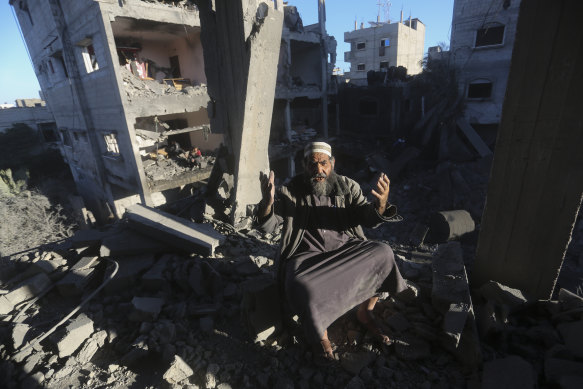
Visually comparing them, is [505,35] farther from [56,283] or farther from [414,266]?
[56,283]

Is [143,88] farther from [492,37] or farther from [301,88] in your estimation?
[492,37]

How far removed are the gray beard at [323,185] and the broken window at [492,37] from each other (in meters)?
15.8

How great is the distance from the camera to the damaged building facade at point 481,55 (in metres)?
13.4

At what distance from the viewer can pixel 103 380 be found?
209 cm

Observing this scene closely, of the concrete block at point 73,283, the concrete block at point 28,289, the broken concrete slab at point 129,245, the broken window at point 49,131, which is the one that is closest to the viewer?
the concrete block at point 28,289

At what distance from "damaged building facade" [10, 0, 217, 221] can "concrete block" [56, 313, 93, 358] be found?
8.72 meters

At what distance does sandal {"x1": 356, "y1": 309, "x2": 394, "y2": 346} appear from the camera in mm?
2254

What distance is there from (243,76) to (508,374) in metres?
3.83

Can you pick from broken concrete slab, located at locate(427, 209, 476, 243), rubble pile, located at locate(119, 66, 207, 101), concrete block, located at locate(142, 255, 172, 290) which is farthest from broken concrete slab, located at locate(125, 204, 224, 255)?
rubble pile, located at locate(119, 66, 207, 101)

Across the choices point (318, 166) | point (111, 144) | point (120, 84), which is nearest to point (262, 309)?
point (318, 166)

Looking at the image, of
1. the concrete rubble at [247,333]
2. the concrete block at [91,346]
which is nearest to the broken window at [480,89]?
the concrete rubble at [247,333]

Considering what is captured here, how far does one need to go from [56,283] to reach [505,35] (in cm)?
1836

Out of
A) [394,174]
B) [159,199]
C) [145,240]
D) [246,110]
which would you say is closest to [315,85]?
[394,174]

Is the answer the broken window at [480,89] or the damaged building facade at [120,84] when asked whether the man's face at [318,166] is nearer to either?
the damaged building facade at [120,84]
